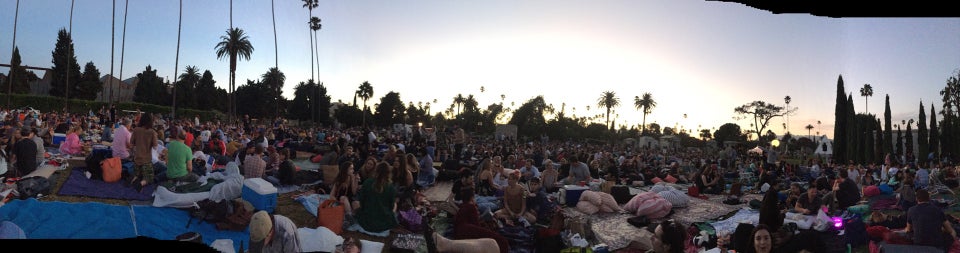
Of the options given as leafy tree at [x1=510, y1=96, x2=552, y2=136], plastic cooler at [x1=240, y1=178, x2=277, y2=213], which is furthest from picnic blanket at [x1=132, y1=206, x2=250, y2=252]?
leafy tree at [x1=510, y1=96, x2=552, y2=136]

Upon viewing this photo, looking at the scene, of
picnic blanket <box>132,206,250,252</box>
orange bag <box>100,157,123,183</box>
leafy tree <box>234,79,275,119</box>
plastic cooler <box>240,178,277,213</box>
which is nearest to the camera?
picnic blanket <box>132,206,250,252</box>

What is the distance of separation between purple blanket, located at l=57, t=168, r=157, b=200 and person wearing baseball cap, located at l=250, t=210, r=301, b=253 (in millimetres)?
4433

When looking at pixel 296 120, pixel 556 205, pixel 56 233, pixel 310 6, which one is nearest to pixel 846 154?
pixel 556 205

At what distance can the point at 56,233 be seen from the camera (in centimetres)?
637

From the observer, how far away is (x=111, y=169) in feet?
31.1

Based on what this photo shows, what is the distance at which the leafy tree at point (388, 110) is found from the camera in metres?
65.6

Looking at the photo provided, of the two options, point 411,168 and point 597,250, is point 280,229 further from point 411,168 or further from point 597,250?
point 411,168

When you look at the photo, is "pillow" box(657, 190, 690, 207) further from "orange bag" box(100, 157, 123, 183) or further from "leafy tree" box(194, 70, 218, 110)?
"leafy tree" box(194, 70, 218, 110)

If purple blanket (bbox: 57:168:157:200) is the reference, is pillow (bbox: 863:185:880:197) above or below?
below

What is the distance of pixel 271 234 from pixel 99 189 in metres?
5.42

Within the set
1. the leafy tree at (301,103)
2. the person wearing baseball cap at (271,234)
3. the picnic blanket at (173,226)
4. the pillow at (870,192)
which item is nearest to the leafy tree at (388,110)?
the leafy tree at (301,103)

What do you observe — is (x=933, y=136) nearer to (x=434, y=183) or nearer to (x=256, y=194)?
(x=434, y=183)

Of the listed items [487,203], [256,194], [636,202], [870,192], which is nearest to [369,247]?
[256,194]

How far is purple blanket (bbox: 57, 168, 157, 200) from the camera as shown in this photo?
28.2ft
